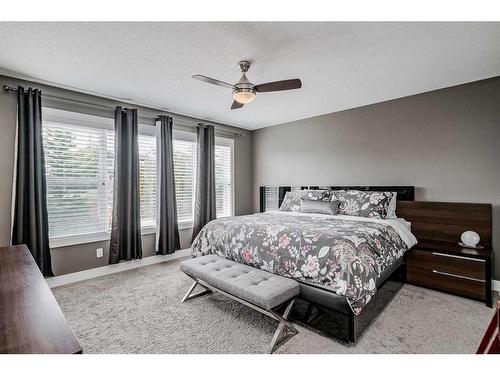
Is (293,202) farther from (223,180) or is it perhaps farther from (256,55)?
(256,55)

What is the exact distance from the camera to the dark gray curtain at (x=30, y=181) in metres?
2.75

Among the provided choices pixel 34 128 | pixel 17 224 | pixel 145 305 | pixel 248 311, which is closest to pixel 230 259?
pixel 248 311

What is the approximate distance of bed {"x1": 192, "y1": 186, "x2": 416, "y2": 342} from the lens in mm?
1966

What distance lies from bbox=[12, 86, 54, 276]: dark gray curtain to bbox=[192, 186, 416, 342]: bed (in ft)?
5.85

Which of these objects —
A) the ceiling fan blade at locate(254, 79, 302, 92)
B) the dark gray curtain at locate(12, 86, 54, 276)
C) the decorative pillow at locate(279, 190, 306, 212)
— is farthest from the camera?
the decorative pillow at locate(279, 190, 306, 212)

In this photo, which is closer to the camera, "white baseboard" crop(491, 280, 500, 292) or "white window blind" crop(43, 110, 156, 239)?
"white baseboard" crop(491, 280, 500, 292)

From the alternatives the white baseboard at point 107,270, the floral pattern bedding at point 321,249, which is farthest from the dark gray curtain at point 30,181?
the floral pattern bedding at point 321,249

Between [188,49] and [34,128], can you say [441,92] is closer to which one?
[188,49]

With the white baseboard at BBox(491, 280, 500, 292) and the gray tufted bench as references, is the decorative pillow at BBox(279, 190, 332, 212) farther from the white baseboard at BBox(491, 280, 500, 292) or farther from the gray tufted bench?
the white baseboard at BBox(491, 280, 500, 292)

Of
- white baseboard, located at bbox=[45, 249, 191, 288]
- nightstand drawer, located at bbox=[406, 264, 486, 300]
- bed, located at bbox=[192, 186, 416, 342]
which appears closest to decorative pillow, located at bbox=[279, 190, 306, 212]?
bed, located at bbox=[192, 186, 416, 342]

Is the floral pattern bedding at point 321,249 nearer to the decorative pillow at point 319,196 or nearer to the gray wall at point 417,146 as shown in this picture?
the decorative pillow at point 319,196

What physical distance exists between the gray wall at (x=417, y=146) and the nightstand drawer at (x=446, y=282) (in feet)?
2.08

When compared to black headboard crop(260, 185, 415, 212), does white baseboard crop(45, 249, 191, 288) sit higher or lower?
lower

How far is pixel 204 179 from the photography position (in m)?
4.48
